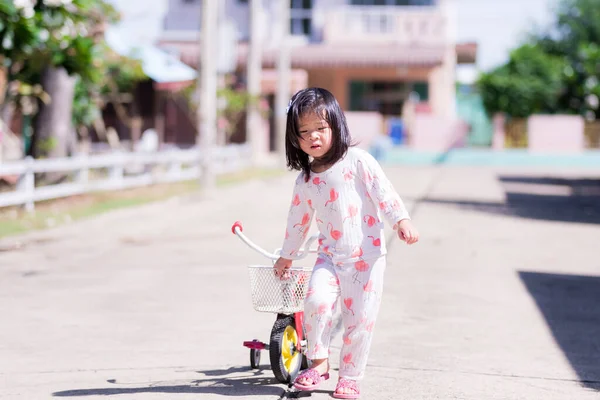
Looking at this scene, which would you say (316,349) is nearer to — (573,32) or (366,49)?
(366,49)

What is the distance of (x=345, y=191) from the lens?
603 centimetres

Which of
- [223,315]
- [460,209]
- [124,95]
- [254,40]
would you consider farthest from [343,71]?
[223,315]

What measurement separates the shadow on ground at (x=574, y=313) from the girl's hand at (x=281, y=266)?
1.95m

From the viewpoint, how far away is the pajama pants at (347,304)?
235 inches

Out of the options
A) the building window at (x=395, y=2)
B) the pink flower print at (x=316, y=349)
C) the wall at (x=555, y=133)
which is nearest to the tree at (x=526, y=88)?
the building window at (x=395, y=2)

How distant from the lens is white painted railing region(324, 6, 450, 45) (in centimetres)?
4984

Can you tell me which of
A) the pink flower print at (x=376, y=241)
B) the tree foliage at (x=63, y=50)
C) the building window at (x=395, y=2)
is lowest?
the pink flower print at (x=376, y=241)

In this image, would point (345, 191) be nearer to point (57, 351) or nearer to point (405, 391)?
point (405, 391)

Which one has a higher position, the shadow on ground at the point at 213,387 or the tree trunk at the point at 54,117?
the tree trunk at the point at 54,117

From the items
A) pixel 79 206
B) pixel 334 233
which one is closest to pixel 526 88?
pixel 79 206

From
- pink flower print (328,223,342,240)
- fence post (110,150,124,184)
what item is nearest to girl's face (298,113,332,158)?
pink flower print (328,223,342,240)

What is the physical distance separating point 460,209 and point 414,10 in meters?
30.9

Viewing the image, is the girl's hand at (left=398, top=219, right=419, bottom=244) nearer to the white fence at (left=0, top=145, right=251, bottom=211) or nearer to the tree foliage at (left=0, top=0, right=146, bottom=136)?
the tree foliage at (left=0, top=0, right=146, bottom=136)

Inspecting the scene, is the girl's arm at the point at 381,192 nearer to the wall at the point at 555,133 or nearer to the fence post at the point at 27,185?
the fence post at the point at 27,185
